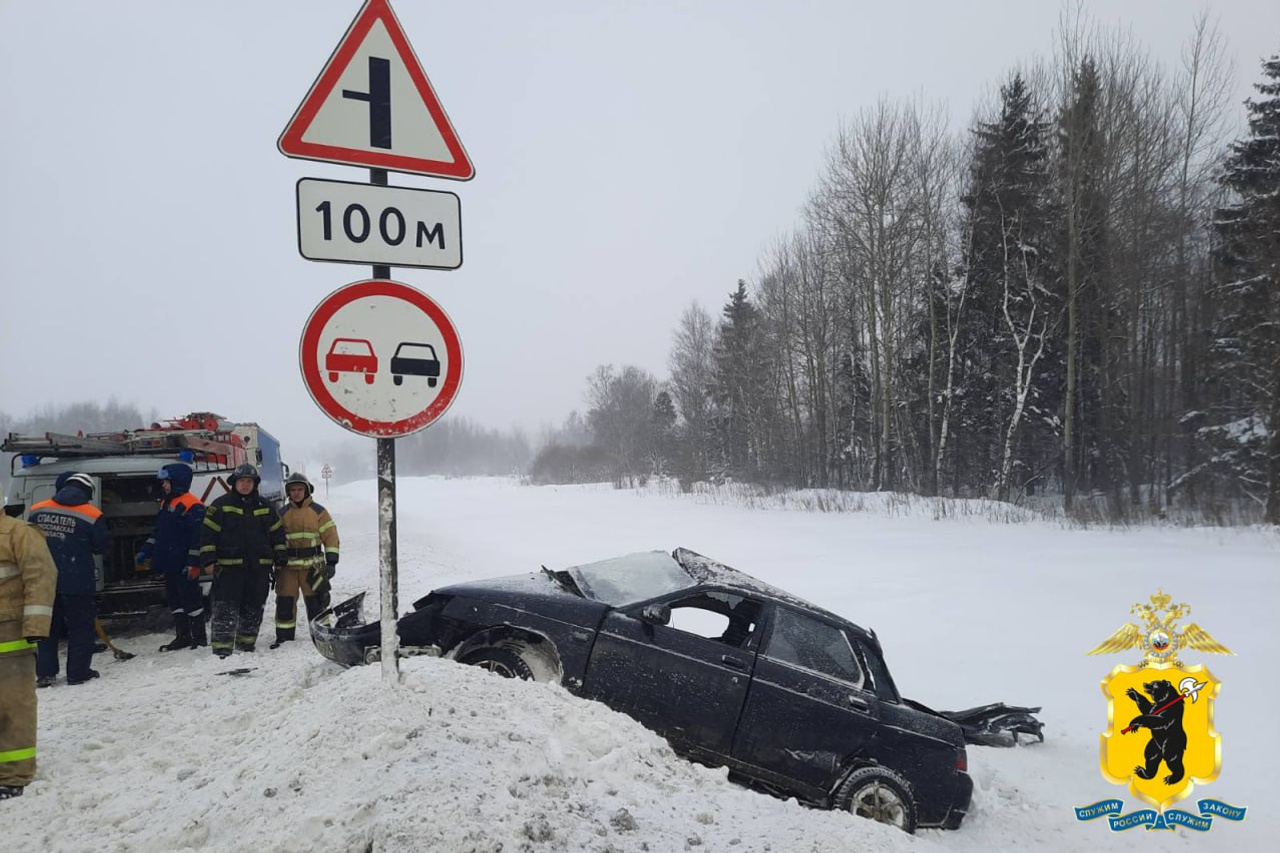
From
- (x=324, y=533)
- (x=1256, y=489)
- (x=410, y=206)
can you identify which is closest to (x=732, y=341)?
(x=1256, y=489)

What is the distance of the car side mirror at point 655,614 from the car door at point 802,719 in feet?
2.37

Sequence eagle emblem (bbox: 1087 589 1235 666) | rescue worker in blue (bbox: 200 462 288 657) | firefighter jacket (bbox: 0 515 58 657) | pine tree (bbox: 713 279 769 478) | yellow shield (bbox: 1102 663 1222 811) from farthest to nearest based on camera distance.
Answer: pine tree (bbox: 713 279 769 478), rescue worker in blue (bbox: 200 462 288 657), eagle emblem (bbox: 1087 589 1235 666), yellow shield (bbox: 1102 663 1222 811), firefighter jacket (bbox: 0 515 58 657)

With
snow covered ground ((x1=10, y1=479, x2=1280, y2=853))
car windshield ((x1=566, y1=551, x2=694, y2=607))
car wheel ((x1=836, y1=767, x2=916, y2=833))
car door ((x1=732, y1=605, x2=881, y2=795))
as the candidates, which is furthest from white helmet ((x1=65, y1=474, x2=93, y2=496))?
car wheel ((x1=836, y1=767, x2=916, y2=833))

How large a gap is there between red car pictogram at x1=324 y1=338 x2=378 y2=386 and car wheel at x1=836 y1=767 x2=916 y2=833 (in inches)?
160

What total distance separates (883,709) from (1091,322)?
27.6m

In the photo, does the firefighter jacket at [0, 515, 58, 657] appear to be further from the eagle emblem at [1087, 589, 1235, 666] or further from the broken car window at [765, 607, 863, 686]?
the eagle emblem at [1087, 589, 1235, 666]

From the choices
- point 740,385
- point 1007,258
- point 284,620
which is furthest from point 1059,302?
point 284,620

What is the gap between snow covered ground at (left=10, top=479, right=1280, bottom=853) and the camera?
2.75 meters

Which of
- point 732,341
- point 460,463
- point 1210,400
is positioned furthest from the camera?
point 460,463

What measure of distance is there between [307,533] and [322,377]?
571cm

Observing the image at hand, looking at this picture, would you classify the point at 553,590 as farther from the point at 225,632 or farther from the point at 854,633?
the point at 225,632

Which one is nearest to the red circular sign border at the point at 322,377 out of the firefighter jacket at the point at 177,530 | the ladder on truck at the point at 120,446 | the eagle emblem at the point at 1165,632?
the firefighter jacket at the point at 177,530

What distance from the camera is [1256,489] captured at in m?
21.0

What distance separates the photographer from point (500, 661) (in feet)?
15.0
